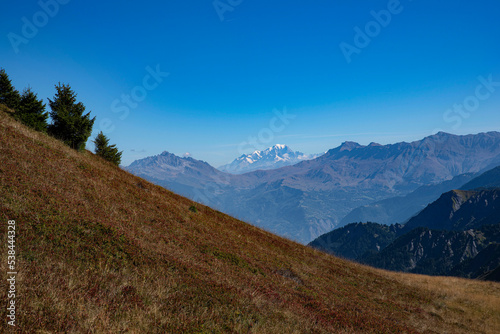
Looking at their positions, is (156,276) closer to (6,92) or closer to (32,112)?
(32,112)

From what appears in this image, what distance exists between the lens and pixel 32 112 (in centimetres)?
2428

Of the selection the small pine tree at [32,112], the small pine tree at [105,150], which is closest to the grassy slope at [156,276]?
the small pine tree at [32,112]

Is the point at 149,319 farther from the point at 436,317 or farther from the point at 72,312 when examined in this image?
the point at 436,317

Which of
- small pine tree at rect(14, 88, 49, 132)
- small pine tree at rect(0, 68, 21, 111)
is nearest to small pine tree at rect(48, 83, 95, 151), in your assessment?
small pine tree at rect(14, 88, 49, 132)

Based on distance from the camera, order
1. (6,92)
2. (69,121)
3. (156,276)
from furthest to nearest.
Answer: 1. (6,92)
2. (69,121)
3. (156,276)

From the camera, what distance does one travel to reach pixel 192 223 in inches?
740

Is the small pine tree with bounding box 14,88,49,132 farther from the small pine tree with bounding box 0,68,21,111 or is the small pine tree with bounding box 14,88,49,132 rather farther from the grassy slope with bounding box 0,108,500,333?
the small pine tree with bounding box 0,68,21,111

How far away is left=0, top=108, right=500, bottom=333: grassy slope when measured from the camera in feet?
21.1

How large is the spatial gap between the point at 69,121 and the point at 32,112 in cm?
476

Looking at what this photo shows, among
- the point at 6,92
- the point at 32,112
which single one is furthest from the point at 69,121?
the point at 6,92

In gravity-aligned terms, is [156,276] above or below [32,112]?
below

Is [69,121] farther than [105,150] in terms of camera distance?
No

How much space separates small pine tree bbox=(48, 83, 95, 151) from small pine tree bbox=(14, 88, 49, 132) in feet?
3.23

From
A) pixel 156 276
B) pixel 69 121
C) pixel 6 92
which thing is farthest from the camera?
pixel 6 92
